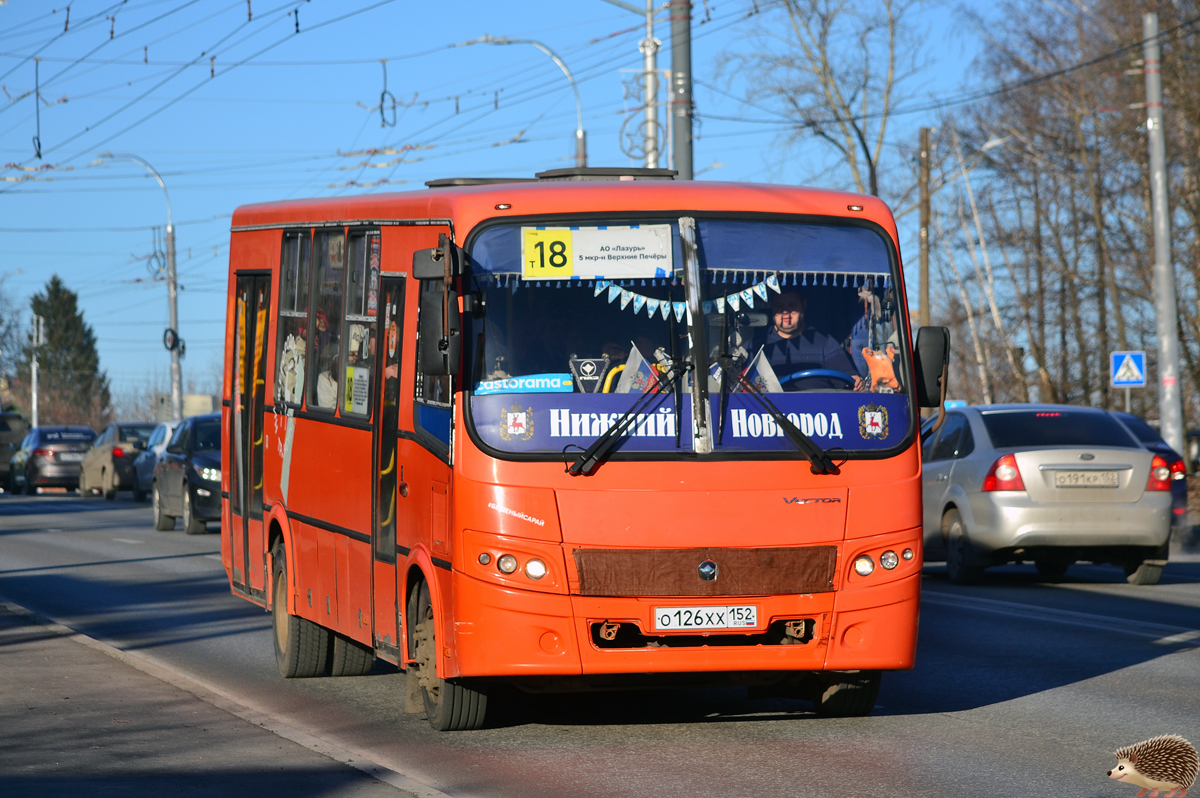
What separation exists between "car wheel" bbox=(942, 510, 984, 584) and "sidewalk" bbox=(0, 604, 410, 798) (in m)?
7.87

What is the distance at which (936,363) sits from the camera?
7949mm

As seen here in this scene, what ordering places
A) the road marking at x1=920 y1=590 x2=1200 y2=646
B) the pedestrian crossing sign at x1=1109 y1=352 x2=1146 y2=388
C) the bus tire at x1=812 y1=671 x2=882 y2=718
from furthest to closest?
the pedestrian crossing sign at x1=1109 y1=352 x2=1146 y2=388 < the road marking at x1=920 y1=590 x2=1200 y2=646 < the bus tire at x1=812 y1=671 x2=882 y2=718

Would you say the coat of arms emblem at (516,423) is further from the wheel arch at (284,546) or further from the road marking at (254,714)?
the wheel arch at (284,546)

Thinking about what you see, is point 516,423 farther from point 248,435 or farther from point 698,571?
point 248,435

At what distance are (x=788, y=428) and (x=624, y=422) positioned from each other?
75 centimetres

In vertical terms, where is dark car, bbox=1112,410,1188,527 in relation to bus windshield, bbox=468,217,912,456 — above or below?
below

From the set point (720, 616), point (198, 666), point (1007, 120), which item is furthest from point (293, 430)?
point (1007, 120)

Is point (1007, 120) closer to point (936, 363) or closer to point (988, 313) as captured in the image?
point (988, 313)

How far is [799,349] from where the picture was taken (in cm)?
771

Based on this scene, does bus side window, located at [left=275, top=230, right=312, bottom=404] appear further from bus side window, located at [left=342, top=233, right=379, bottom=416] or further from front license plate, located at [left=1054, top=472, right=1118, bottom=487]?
front license plate, located at [left=1054, top=472, right=1118, bottom=487]

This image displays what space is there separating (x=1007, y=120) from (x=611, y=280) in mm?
39697

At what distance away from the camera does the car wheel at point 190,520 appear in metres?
24.0

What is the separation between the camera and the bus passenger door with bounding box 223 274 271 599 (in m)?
10.8

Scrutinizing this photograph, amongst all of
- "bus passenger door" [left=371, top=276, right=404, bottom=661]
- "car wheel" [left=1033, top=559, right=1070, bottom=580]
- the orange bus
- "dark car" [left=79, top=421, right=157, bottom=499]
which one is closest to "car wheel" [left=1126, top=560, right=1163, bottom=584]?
"car wheel" [left=1033, top=559, right=1070, bottom=580]
